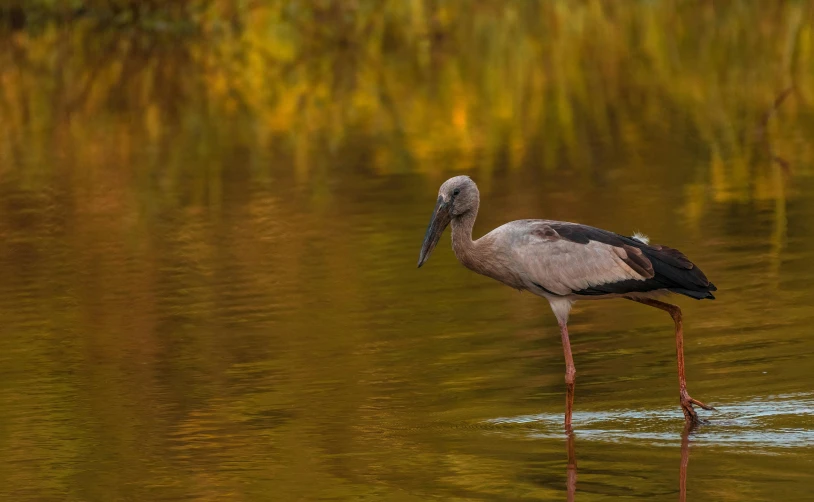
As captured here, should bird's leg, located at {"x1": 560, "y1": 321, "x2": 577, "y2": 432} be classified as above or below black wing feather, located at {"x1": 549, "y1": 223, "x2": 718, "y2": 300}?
below

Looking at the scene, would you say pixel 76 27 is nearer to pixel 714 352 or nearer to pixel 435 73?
pixel 435 73

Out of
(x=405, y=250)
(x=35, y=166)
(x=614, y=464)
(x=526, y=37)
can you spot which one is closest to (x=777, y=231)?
(x=405, y=250)

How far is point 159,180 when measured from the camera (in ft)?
62.1

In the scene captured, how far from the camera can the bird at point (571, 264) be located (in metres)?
9.12

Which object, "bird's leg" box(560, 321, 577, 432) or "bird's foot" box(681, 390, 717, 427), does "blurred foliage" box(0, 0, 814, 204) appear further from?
"bird's foot" box(681, 390, 717, 427)

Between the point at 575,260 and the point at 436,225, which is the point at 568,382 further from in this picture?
the point at 436,225

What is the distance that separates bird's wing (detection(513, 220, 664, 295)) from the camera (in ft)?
30.3

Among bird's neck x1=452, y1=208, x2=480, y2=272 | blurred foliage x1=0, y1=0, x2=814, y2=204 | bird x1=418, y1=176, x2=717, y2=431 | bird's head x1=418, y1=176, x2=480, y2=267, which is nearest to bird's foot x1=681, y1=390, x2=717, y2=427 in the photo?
bird x1=418, y1=176, x2=717, y2=431

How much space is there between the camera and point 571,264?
9.37 metres

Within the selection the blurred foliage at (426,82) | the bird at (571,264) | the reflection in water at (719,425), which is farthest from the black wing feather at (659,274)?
the blurred foliage at (426,82)

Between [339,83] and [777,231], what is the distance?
1215 centimetres

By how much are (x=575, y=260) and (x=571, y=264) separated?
0.10ft

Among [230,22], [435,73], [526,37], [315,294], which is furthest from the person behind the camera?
[230,22]

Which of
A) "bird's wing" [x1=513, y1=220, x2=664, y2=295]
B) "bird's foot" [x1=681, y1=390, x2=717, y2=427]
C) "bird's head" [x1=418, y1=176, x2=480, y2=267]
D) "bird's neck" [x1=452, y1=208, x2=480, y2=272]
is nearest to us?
"bird's foot" [x1=681, y1=390, x2=717, y2=427]
